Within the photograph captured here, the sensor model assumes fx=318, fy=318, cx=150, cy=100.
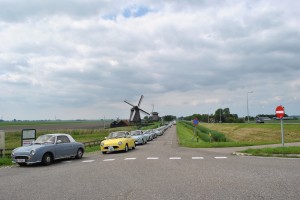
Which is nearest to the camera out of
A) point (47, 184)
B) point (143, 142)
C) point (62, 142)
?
point (47, 184)

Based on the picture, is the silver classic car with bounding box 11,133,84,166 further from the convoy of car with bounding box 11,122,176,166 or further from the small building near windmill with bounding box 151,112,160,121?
the small building near windmill with bounding box 151,112,160,121

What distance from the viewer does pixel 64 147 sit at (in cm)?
1697

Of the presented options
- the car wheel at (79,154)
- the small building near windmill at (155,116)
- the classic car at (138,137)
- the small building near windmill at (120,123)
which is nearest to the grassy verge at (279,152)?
the car wheel at (79,154)

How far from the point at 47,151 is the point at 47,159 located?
0.39m

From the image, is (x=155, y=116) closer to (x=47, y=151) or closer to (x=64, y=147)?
(x=64, y=147)

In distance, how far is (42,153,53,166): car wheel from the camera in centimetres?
1531

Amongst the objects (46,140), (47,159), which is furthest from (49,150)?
(46,140)

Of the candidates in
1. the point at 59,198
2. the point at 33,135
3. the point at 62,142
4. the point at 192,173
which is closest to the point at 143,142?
the point at 33,135

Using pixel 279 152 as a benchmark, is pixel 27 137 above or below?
above

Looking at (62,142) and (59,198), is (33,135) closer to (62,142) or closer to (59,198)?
(62,142)

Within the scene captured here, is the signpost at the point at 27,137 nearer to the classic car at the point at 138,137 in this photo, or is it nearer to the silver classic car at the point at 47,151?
the silver classic car at the point at 47,151

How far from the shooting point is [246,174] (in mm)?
10188

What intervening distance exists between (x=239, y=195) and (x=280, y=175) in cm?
331

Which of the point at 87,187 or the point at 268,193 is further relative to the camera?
the point at 87,187
